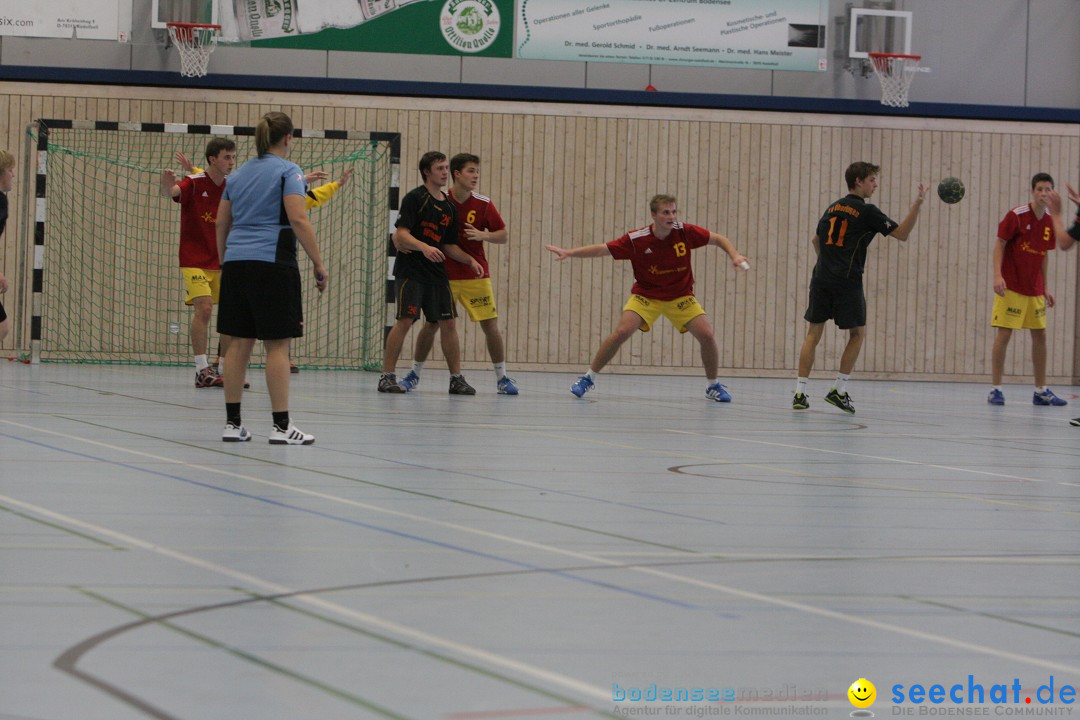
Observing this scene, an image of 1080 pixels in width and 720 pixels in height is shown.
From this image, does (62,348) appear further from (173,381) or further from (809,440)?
(809,440)

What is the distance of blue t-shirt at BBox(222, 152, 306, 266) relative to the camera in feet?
23.9

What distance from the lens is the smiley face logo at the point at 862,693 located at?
265 centimetres

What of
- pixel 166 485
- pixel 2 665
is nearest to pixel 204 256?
pixel 166 485

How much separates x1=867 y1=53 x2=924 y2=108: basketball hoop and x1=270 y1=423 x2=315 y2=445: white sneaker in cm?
1248

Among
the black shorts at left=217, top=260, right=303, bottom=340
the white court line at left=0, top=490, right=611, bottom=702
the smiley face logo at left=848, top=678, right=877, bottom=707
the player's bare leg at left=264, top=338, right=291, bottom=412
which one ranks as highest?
the black shorts at left=217, top=260, right=303, bottom=340

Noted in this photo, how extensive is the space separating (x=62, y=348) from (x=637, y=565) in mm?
14743

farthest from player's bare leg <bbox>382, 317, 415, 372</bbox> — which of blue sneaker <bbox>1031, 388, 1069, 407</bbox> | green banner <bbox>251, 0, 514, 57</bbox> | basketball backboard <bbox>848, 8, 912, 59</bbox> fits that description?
basketball backboard <bbox>848, 8, 912, 59</bbox>

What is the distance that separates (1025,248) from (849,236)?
271 centimetres

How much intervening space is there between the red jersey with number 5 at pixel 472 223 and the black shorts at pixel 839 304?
278 cm

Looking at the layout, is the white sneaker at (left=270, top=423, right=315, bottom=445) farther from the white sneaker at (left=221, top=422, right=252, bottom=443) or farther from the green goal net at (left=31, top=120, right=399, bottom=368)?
the green goal net at (left=31, top=120, right=399, bottom=368)

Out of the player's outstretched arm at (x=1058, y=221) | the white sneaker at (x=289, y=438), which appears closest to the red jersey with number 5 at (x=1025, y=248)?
the player's outstretched arm at (x=1058, y=221)

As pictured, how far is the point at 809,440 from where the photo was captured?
8828 mm

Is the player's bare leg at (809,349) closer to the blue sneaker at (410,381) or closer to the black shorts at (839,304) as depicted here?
the black shorts at (839,304)

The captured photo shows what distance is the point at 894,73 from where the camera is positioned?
59.0 feet
